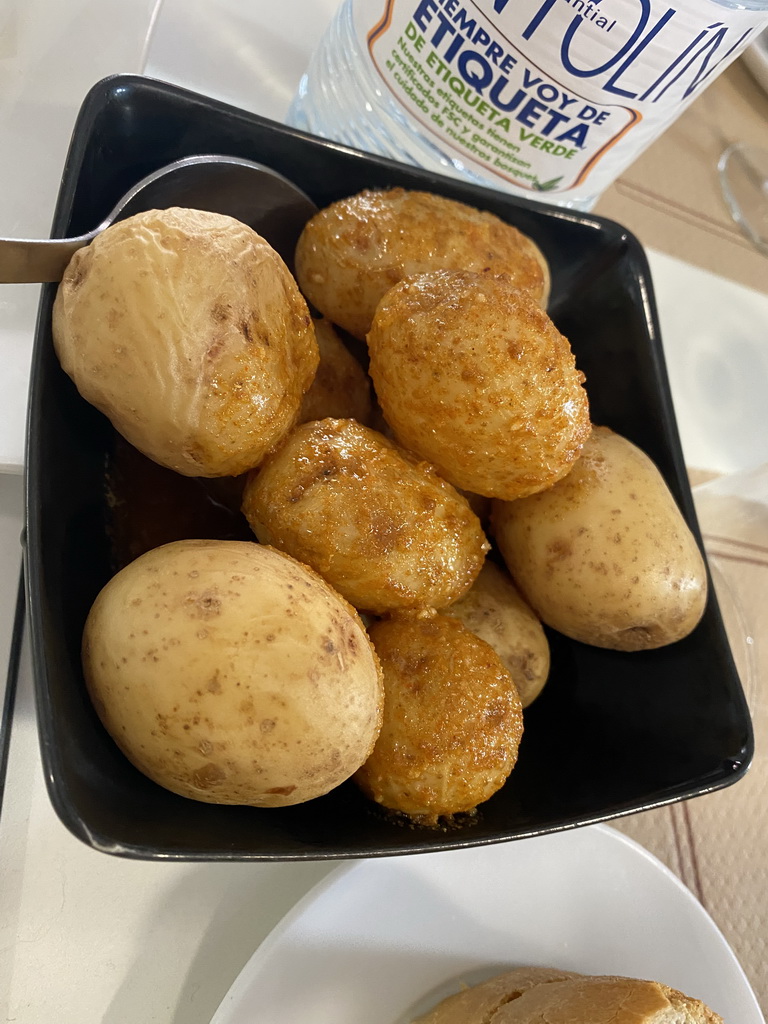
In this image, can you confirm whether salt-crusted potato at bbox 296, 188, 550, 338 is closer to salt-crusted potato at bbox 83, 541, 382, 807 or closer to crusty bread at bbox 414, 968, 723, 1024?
salt-crusted potato at bbox 83, 541, 382, 807

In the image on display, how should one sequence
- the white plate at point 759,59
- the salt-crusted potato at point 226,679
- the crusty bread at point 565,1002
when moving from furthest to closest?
the white plate at point 759,59 < the crusty bread at point 565,1002 < the salt-crusted potato at point 226,679

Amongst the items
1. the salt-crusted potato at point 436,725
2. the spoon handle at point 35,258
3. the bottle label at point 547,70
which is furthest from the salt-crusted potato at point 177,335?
the bottle label at point 547,70

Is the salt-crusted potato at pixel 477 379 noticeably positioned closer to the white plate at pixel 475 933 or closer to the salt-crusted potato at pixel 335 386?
the salt-crusted potato at pixel 335 386

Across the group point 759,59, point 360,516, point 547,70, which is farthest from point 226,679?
point 759,59

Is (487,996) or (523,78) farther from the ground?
(523,78)

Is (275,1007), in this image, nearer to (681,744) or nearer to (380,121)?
(681,744)

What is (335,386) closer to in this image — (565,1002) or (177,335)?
(177,335)
